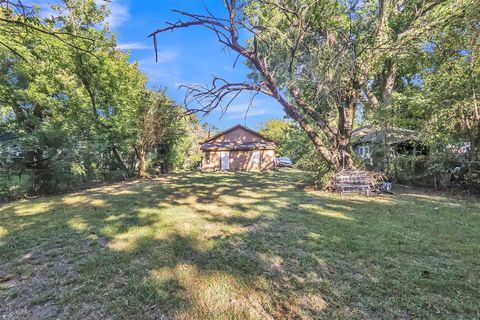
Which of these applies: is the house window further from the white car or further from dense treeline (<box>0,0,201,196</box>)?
the white car

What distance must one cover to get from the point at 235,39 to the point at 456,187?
9641mm

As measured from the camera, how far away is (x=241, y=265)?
3.26 metres

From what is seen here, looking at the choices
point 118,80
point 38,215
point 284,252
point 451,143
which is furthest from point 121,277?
point 118,80

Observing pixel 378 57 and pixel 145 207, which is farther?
pixel 378 57

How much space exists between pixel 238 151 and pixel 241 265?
2093 centimetres

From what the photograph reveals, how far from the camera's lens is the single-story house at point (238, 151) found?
77.9ft

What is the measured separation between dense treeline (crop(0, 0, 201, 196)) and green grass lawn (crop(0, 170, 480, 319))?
12.0ft

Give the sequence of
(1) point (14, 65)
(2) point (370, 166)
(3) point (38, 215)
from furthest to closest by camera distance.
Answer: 1. (2) point (370, 166)
2. (1) point (14, 65)
3. (3) point (38, 215)

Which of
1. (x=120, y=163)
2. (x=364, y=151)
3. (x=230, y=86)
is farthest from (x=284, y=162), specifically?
(x=230, y=86)

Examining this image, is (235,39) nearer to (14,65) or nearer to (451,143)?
(451,143)

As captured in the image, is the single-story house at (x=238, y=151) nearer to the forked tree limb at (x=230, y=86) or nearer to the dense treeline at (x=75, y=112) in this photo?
the dense treeline at (x=75, y=112)

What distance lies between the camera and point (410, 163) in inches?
439

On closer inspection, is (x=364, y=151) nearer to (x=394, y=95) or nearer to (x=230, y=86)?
(x=394, y=95)

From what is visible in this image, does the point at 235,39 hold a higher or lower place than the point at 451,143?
higher
